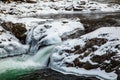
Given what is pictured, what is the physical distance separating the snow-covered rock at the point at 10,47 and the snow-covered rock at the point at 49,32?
486mm

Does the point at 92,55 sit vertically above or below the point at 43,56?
above

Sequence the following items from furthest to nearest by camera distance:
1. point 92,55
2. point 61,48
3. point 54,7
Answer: point 54,7 < point 61,48 < point 92,55

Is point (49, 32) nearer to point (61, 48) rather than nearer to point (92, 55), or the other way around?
point (61, 48)

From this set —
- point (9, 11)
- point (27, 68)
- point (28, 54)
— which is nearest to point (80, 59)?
point (27, 68)

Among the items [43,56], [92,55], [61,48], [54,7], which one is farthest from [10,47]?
[54,7]

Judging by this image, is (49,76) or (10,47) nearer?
(49,76)

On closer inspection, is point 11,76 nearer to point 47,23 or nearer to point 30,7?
point 47,23

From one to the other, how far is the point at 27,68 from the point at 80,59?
2252mm

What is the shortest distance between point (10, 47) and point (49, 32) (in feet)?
6.70

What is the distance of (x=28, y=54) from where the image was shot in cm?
1577

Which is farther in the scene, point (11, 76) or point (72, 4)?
point (72, 4)

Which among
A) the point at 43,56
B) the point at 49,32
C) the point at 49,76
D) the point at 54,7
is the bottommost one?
the point at 49,76

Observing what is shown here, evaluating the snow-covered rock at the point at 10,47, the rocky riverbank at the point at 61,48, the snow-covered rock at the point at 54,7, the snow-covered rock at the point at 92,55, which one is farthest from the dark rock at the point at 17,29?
the snow-covered rock at the point at 54,7

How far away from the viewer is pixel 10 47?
15.9 meters
